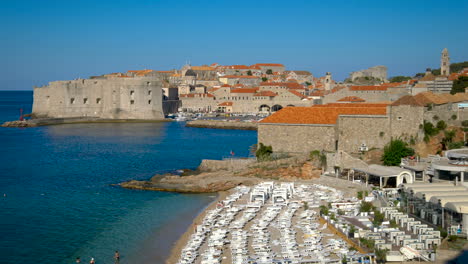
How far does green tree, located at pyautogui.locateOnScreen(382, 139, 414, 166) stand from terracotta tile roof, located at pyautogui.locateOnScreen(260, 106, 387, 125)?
5.87ft

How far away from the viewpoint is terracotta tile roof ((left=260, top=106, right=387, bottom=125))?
19450mm

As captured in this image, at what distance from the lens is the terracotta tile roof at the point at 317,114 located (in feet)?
63.8

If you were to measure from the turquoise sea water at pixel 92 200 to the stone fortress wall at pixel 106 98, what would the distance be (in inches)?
627

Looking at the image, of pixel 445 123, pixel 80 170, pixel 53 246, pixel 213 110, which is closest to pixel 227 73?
pixel 213 110

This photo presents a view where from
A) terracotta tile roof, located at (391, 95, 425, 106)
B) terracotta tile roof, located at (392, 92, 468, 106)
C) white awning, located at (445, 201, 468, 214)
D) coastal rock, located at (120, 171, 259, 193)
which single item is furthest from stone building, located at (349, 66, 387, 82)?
white awning, located at (445, 201, 468, 214)

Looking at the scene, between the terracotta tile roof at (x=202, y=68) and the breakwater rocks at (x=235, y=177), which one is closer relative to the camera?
the breakwater rocks at (x=235, y=177)

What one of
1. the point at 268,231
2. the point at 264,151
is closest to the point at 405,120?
the point at 264,151

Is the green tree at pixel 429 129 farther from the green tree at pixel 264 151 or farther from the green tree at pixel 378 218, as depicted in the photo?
the green tree at pixel 378 218

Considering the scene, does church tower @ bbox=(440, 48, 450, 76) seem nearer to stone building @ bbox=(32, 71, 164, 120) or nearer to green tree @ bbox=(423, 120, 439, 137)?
stone building @ bbox=(32, 71, 164, 120)

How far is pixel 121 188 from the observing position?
62.6 ft

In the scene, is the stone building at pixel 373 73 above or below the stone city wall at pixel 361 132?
above

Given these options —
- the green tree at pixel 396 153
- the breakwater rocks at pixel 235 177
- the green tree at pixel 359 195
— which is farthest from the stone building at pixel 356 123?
the green tree at pixel 359 195

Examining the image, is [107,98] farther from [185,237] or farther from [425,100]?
[185,237]

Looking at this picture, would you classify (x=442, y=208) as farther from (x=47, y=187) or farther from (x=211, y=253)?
(x=47, y=187)
